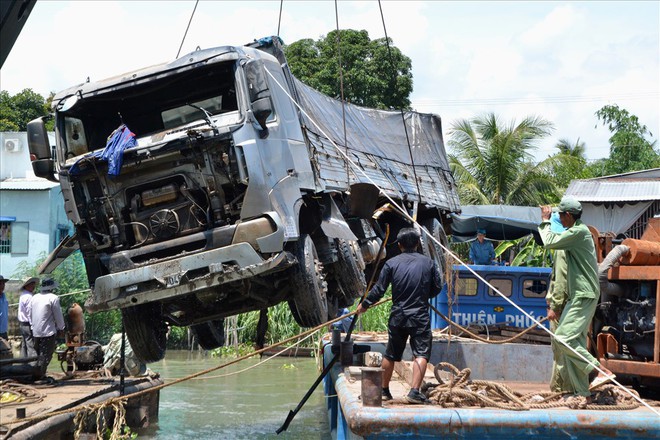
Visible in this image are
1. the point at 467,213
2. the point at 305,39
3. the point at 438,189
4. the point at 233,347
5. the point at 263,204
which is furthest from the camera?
the point at 305,39

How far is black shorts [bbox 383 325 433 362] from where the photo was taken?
634 centimetres

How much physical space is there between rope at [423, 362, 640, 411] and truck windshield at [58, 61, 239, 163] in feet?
12.2

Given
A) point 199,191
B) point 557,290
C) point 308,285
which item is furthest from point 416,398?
point 199,191

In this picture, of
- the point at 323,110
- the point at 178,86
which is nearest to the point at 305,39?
the point at 323,110

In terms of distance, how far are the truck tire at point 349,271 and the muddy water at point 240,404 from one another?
1.70 metres

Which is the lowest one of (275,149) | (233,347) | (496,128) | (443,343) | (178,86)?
(233,347)

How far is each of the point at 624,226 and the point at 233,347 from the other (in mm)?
12205

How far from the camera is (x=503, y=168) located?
2481 centimetres

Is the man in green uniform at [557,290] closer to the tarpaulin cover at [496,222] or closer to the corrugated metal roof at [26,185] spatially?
the tarpaulin cover at [496,222]

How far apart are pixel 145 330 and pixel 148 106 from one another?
2353mm

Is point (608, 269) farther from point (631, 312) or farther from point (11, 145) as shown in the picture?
point (11, 145)

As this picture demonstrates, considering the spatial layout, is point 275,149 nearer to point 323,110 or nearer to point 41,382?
point 323,110

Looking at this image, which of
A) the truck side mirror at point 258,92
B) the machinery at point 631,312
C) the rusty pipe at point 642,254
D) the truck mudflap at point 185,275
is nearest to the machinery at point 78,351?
the truck mudflap at point 185,275

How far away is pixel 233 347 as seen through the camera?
2056 cm
